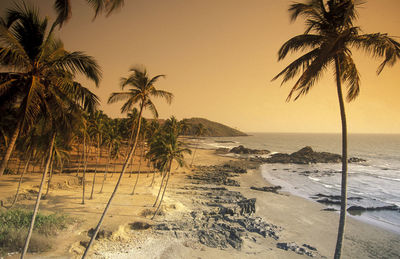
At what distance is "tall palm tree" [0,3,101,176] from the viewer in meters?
5.61

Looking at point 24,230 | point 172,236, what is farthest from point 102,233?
point 172,236

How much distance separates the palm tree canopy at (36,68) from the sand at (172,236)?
9.41m

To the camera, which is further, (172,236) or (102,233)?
(172,236)

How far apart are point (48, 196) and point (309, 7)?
27704 mm

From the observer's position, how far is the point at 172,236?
634 inches

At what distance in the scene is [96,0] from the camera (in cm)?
604

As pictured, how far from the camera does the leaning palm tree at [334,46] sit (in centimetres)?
681

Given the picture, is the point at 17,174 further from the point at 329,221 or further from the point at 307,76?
the point at 329,221

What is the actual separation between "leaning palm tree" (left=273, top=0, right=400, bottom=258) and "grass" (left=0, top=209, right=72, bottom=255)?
599 inches

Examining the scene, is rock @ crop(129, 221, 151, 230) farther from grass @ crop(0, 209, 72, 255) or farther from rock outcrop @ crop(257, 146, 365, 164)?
rock outcrop @ crop(257, 146, 365, 164)

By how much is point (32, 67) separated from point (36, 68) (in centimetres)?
9

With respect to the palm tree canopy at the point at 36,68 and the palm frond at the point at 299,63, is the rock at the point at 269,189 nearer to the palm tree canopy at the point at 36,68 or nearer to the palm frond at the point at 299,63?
the palm frond at the point at 299,63

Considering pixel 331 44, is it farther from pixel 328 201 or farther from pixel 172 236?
pixel 328 201

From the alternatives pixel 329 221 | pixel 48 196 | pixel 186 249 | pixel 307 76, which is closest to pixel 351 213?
pixel 329 221
